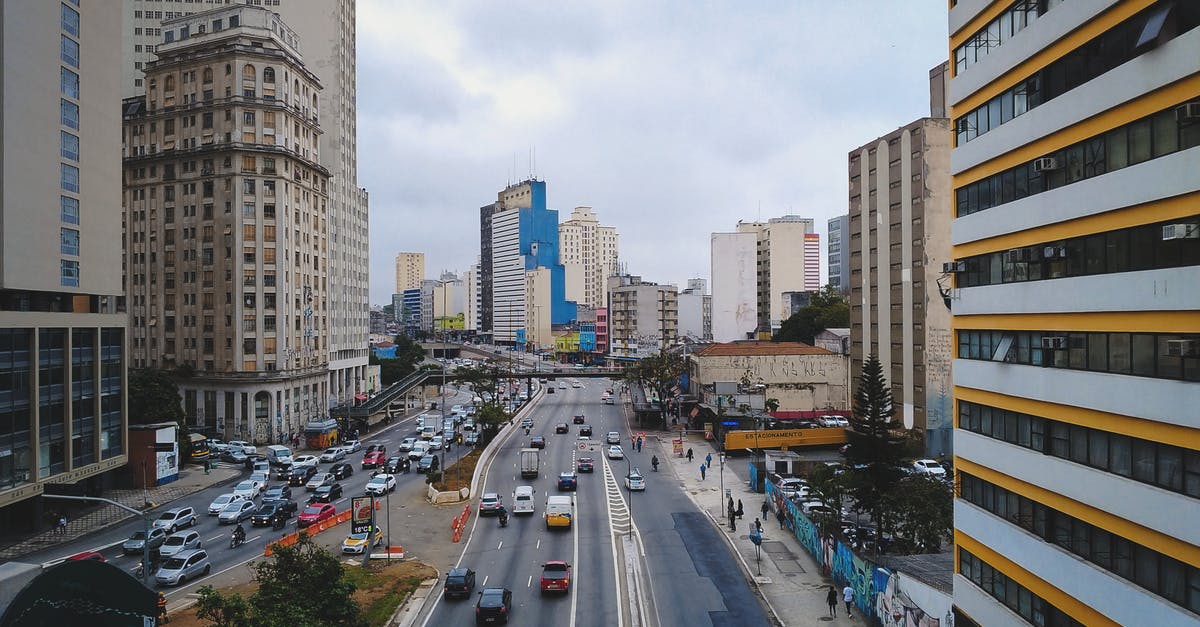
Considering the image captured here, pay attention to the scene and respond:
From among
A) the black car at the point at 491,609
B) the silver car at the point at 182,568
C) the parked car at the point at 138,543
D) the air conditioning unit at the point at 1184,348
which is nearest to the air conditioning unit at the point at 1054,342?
the air conditioning unit at the point at 1184,348

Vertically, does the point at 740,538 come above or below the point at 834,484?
below

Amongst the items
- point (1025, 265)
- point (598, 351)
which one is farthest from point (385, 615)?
point (598, 351)

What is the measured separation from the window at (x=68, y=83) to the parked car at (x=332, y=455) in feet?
113

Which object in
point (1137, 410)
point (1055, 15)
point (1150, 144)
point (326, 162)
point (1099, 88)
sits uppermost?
point (326, 162)

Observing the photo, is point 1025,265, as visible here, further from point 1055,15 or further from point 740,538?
point 740,538

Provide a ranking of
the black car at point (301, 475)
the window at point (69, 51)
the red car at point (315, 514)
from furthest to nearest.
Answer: the black car at point (301, 475) < the window at point (69, 51) < the red car at point (315, 514)

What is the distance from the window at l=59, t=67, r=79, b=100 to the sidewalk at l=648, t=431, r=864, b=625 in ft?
158

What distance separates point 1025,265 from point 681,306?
168567mm

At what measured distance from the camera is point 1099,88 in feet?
54.1

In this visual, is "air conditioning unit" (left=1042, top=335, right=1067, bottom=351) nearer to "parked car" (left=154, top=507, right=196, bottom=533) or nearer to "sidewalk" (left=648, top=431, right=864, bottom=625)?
"sidewalk" (left=648, top=431, right=864, bottom=625)

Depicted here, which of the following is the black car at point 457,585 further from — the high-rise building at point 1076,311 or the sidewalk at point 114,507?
the sidewalk at point 114,507

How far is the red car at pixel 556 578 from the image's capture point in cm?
3133

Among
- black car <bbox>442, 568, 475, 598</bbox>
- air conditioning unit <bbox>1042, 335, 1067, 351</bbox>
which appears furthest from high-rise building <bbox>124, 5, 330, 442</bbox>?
air conditioning unit <bbox>1042, 335, 1067, 351</bbox>

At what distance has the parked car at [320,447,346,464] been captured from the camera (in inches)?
2645
